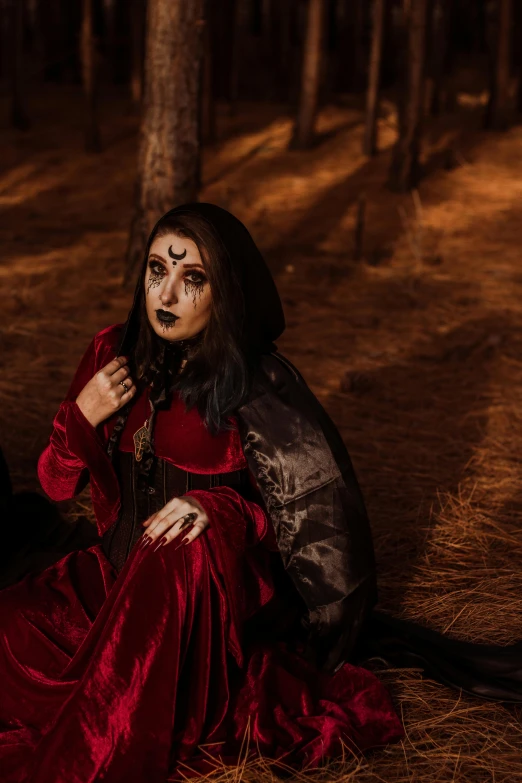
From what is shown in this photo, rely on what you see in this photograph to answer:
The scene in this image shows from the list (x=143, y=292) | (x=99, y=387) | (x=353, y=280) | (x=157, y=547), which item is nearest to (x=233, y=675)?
(x=157, y=547)

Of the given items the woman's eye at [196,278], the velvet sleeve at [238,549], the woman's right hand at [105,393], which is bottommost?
the velvet sleeve at [238,549]

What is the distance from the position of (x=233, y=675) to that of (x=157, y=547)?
499 millimetres

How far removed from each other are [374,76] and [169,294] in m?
10.4

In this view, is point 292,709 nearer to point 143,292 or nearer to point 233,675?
point 233,675

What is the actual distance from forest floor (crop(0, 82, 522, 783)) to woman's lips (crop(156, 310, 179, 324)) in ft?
4.21

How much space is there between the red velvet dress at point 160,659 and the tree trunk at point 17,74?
11.9 meters

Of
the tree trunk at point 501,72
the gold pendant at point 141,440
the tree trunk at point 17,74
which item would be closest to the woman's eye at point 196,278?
the gold pendant at point 141,440

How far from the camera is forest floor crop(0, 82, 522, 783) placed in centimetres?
360

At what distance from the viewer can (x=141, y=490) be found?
113 inches

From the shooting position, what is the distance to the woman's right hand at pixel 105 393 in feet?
8.88

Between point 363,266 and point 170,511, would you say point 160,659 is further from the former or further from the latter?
point 363,266

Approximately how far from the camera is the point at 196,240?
2609 mm

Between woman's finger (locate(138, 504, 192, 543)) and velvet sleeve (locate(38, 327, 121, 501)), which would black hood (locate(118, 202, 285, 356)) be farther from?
woman's finger (locate(138, 504, 192, 543))

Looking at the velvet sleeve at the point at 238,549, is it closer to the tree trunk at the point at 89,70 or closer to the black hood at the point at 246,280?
the black hood at the point at 246,280
